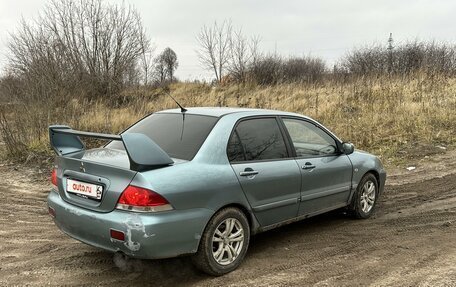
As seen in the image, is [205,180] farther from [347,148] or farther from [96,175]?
[347,148]

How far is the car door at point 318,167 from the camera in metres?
4.84

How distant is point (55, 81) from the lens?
14930mm

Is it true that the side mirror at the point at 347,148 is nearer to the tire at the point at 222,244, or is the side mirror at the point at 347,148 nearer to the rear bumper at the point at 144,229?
the tire at the point at 222,244

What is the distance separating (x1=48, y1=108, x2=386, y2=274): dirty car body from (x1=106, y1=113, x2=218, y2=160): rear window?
0.03 ft

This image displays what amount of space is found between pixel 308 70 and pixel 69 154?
25.0 metres

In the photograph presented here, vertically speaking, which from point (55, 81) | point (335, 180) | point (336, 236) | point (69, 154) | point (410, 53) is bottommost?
point (336, 236)

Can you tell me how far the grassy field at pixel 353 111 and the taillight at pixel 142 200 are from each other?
24.1 feet

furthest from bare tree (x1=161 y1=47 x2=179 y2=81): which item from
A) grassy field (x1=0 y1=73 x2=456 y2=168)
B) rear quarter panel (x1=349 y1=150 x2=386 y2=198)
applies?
rear quarter panel (x1=349 y1=150 x2=386 y2=198)

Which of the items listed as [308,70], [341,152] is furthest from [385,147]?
[308,70]

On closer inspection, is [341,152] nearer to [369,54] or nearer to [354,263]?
[354,263]

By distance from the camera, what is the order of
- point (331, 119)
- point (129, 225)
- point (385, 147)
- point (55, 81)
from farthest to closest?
point (55, 81) → point (331, 119) → point (385, 147) → point (129, 225)

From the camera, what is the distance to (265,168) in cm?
436

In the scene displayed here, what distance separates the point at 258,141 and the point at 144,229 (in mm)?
1622

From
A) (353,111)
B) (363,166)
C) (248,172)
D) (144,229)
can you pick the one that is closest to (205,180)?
(248,172)
